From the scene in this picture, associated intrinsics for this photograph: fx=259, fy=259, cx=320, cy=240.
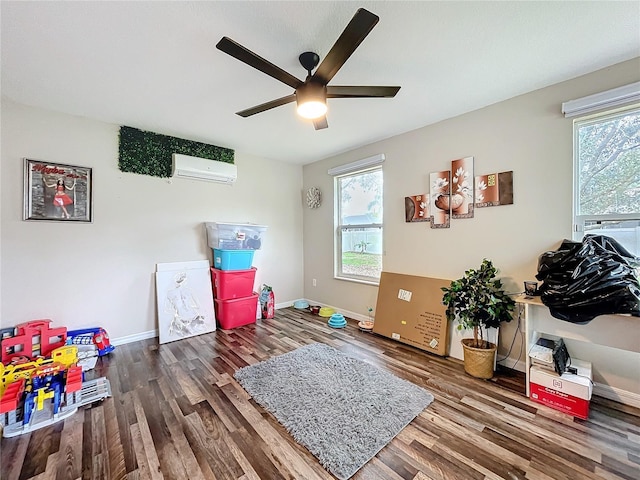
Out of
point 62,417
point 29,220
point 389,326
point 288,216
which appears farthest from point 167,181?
point 389,326


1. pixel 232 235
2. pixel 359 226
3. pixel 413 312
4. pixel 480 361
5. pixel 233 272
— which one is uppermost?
pixel 359 226

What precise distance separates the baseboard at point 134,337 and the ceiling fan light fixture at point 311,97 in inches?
123

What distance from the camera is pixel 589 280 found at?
5.49 feet

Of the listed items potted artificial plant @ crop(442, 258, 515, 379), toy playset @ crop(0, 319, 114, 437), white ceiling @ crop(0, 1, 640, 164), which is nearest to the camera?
white ceiling @ crop(0, 1, 640, 164)

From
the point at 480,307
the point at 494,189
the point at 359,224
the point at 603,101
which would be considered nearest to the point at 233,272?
the point at 359,224

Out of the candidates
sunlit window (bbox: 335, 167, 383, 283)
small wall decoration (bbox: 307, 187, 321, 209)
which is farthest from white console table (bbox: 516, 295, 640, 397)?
small wall decoration (bbox: 307, 187, 321, 209)

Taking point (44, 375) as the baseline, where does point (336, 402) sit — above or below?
below

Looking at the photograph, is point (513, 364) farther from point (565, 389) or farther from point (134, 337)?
point (134, 337)

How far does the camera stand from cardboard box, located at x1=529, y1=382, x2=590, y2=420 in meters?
1.73

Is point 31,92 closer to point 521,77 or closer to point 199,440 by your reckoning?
point 199,440

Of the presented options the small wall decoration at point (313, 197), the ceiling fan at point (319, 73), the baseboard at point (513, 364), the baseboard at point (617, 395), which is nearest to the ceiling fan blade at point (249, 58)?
the ceiling fan at point (319, 73)

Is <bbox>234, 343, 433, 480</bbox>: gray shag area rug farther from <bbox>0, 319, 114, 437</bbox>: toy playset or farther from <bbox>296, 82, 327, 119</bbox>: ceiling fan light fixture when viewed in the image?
<bbox>296, 82, 327, 119</bbox>: ceiling fan light fixture

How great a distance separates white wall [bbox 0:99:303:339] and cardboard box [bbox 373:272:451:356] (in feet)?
7.84

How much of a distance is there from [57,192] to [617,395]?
5126 millimetres
